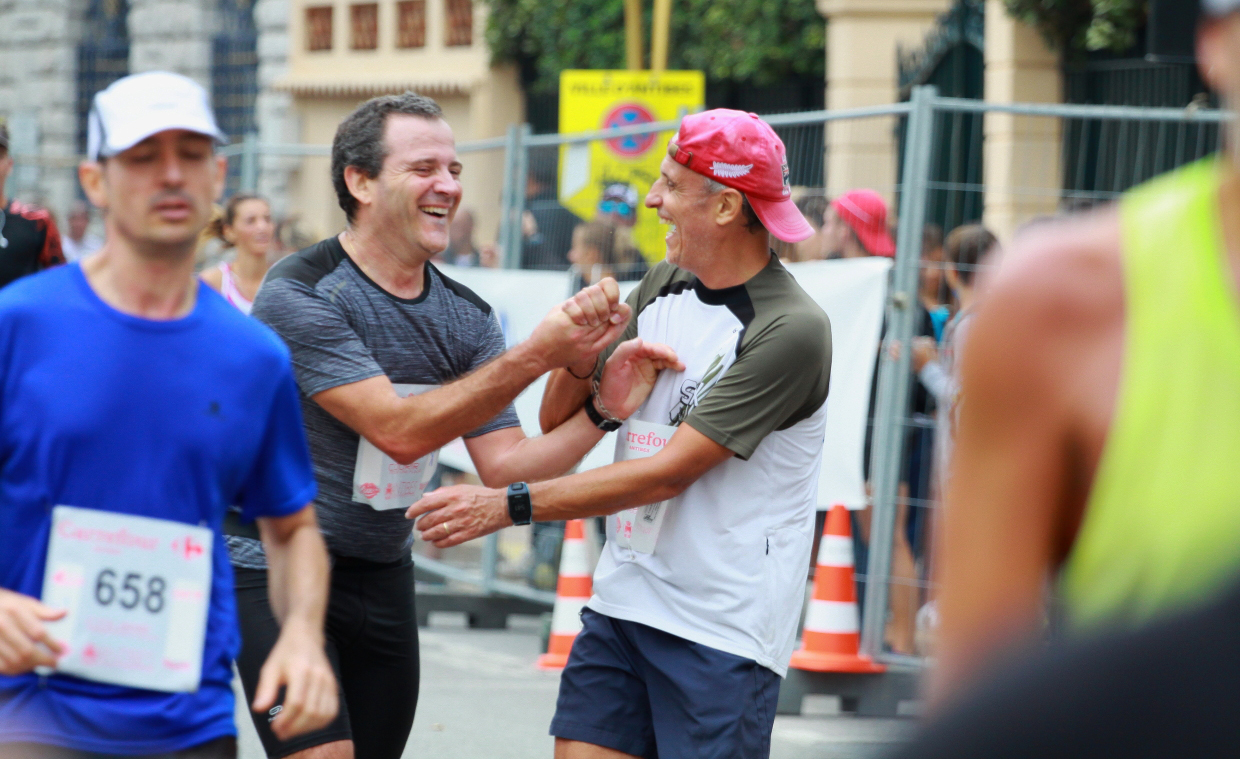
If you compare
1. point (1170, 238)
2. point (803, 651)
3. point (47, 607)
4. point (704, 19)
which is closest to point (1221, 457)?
point (1170, 238)

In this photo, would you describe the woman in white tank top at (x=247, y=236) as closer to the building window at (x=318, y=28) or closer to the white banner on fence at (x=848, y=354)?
the white banner on fence at (x=848, y=354)

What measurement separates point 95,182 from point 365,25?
22.8 metres

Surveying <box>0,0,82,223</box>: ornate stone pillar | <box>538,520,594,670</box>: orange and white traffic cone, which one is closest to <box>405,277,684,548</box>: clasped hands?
<box>538,520,594,670</box>: orange and white traffic cone

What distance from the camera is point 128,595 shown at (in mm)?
2486

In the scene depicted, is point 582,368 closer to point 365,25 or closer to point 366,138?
point 366,138

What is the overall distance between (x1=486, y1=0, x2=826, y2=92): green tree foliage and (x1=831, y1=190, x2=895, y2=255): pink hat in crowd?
10320 millimetres

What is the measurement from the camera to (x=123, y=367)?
2471mm

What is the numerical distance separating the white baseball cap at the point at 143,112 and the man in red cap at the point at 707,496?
1176 millimetres

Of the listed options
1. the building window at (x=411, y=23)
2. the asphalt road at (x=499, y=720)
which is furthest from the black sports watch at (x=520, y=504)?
the building window at (x=411, y=23)

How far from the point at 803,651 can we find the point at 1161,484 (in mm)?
5335

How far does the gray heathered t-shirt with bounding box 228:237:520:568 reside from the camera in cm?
361

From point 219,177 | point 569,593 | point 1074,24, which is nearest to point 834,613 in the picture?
point 569,593

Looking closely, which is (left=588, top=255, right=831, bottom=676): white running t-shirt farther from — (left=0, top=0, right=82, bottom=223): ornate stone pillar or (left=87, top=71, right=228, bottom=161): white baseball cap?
(left=0, top=0, right=82, bottom=223): ornate stone pillar

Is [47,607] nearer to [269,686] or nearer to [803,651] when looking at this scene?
[269,686]
